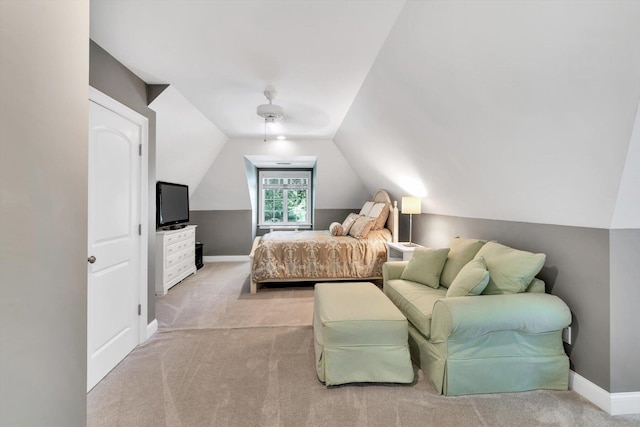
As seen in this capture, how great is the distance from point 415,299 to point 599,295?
3.66 feet

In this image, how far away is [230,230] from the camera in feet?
19.8

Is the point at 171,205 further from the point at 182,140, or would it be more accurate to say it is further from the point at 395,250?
the point at 395,250

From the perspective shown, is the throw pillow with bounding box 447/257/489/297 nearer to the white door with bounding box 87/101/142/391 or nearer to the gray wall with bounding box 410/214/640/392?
the gray wall with bounding box 410/214/640/392

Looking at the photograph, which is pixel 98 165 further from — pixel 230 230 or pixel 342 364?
pixel 230 230

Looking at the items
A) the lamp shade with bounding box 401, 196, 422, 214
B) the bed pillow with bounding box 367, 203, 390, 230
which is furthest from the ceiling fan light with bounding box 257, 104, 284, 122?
the bed pillow with bounding box 367, 203, 390, 230

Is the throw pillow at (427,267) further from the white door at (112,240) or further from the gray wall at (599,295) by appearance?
the white door at (112,240)

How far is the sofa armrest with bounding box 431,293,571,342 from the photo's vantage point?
1.74 meters

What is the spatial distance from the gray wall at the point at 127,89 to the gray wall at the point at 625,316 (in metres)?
3.42

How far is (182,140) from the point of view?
3855mm

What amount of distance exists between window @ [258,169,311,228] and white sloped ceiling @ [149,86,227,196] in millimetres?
1771

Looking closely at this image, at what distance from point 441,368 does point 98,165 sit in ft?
8.82

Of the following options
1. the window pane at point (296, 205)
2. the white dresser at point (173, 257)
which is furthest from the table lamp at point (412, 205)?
the window pane at point (296, 205)

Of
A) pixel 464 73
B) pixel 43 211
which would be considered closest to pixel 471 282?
pixel 464 73

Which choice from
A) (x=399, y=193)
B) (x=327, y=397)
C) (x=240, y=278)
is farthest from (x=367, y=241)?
(x=327, y=397)
